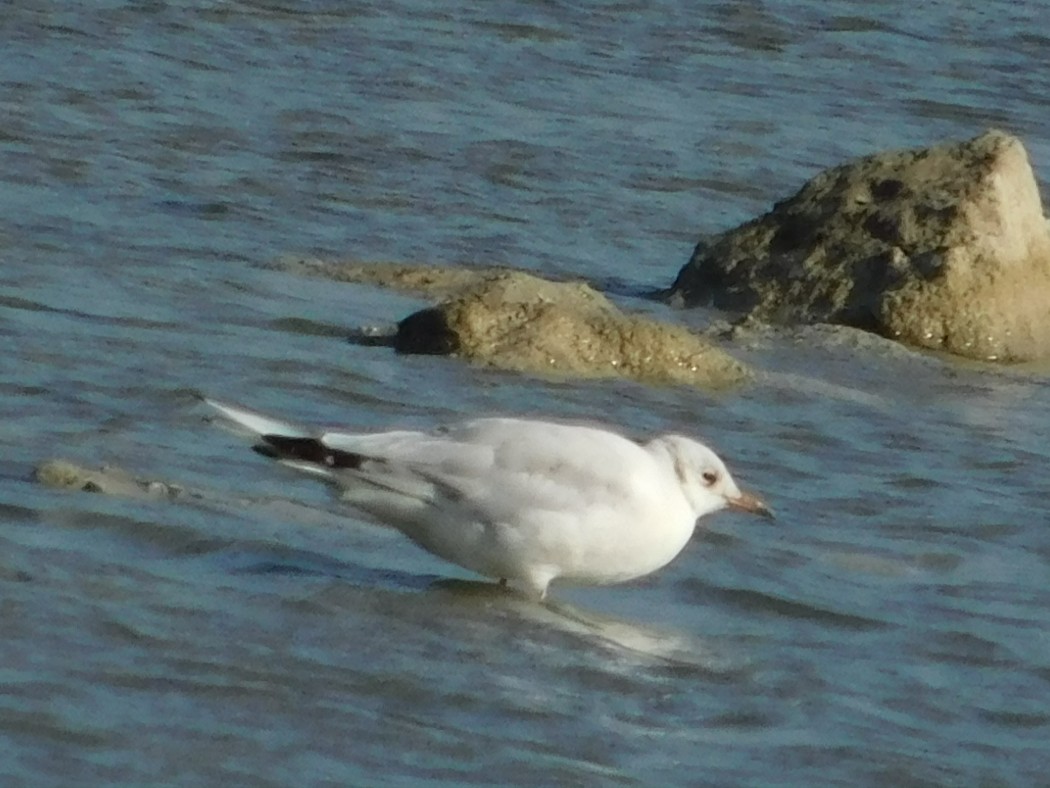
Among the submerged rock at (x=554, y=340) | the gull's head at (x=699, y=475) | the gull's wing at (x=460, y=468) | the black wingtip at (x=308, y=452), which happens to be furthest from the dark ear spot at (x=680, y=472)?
the submerged rock at (x=554, y=340)

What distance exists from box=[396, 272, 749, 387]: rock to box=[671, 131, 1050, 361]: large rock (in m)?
1.50

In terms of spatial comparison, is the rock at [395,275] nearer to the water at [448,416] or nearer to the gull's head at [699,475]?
the water at [448,416]

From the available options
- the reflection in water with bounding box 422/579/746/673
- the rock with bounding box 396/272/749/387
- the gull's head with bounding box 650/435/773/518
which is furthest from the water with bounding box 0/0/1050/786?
the gull's head with bounding box 650/435/773/518

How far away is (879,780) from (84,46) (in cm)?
1051

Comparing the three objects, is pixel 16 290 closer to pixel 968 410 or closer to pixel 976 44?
pixel 968 410

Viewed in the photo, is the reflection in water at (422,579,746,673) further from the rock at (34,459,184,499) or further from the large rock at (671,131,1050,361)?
the large rock at (671,131,1050,361)

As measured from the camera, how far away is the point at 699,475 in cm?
779

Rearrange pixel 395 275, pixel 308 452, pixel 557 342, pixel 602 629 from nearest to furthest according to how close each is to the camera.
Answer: pixel 308 452, pixel 602 629, pixel 557 342, pixel 395 275

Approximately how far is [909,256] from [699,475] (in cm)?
432

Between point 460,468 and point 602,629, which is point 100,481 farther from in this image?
point 602,629

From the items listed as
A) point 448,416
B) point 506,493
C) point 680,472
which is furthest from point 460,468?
point 448,416

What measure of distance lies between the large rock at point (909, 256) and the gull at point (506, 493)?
4363mm

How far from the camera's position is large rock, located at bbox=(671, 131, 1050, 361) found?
11.6 meters

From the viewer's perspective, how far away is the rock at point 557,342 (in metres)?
10.2
